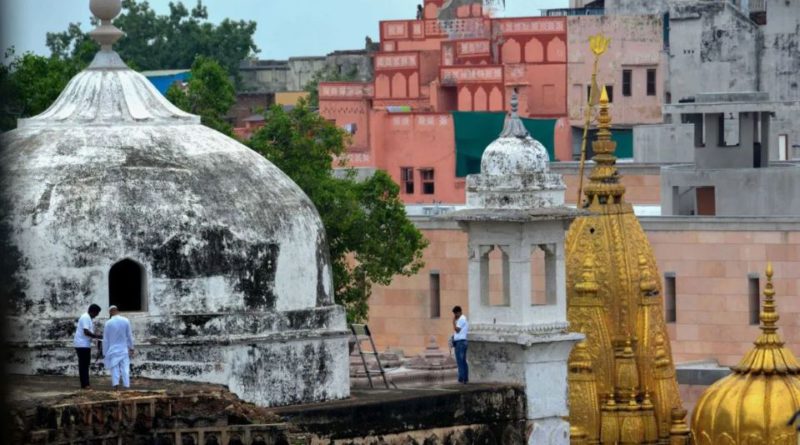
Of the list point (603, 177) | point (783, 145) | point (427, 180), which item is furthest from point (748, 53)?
point (603, 177)

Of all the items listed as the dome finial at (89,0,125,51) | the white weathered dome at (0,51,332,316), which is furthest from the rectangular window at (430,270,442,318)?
the dome finial at (89,0,125,51)

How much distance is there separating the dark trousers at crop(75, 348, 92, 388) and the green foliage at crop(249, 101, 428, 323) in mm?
19437

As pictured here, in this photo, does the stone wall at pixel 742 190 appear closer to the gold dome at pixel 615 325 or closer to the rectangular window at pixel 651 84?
the gold dome at pixel 615 325

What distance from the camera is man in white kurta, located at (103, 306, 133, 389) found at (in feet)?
92.0

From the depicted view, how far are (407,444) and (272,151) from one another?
699 inches

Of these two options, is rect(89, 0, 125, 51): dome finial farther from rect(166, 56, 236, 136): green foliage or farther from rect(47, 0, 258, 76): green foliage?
rect(47, 0, 258, 76): green foliage

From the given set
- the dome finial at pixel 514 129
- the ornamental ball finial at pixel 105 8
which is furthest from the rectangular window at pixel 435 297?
the ornamental ball finial at pixel 105 8

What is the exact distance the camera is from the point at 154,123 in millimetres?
31828

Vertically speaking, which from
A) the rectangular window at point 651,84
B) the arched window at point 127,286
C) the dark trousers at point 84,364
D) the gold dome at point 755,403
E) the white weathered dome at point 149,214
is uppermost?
the rectangular window at point 651,84

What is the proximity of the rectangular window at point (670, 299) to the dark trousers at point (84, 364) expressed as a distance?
27888 millimetres

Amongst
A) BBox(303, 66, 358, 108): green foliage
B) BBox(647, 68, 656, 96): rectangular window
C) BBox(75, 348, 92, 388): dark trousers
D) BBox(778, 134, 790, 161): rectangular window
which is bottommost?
BBox(75, 348, 92, 388): dark trousers

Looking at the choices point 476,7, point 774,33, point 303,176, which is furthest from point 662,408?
point 476,7

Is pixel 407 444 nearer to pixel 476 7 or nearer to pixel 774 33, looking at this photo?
pixel 774 33

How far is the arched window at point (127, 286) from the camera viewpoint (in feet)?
99.8
